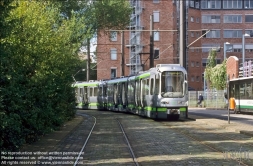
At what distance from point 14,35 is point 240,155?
7691 millimetres

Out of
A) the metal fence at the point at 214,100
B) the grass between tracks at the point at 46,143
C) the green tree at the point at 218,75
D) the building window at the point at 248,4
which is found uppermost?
the building window at the point at 248,4

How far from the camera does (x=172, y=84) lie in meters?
27.6

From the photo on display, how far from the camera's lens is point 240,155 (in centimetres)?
1338

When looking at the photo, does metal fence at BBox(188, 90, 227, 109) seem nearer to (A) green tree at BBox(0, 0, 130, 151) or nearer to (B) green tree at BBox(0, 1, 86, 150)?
(A) green tree at BBox(0, 0, 130, 151)

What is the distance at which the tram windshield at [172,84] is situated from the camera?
27453mm

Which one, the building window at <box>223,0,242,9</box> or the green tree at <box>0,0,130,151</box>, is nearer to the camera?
the green tree at <box>0,0,130,151</box>

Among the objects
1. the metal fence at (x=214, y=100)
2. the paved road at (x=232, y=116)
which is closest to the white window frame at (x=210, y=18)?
the metal fence at (x=214, y=100)

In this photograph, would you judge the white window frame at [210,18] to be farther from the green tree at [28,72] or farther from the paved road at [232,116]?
the green tree at [28,72]

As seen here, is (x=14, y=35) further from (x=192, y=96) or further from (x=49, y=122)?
(x=192, y=96)

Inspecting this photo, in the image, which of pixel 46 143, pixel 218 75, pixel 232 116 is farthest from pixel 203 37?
pixel 46 143

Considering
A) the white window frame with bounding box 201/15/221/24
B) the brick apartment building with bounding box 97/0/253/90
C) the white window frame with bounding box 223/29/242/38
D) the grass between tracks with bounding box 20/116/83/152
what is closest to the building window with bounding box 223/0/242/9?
the brick apartment building with bounding box 97/0/253/90

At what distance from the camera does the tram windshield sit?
2745cm

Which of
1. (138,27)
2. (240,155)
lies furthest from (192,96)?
(240,155)

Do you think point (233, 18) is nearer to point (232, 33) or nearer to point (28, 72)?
point (232, 33)
